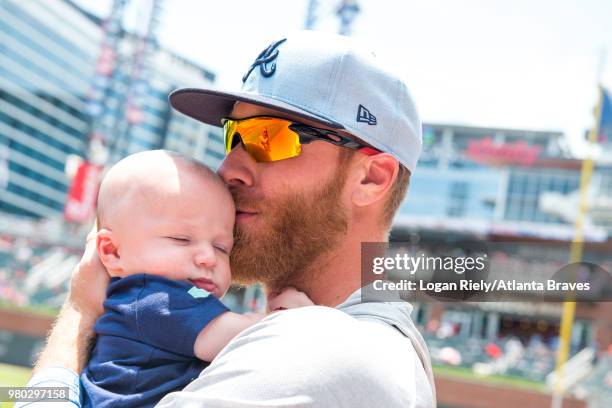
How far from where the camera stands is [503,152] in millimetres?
57281

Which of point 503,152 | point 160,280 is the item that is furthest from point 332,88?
point 503,152

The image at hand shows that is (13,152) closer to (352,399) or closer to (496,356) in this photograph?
(496,356)

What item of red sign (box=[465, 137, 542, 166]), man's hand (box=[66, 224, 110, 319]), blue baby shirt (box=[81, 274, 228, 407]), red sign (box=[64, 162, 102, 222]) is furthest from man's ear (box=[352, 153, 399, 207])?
red sign (box=[465, 137, 542, 166])

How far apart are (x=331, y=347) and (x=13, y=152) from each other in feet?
331

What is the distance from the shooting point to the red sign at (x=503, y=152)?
56344 mm

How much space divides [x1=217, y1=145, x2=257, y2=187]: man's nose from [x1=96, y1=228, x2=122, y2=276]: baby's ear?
0.40 metres

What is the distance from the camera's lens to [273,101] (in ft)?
7.02

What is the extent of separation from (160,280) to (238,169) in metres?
0.50

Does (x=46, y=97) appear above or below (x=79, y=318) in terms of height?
above

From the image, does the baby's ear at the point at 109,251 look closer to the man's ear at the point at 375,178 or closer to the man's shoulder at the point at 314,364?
the man's shoulder at the point at 314,364

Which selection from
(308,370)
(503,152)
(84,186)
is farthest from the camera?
(503,152)

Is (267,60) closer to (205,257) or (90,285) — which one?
(205,257)

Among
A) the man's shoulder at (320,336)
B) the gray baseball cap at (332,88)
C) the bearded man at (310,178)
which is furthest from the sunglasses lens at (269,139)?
the man's shoulder at (320,336)

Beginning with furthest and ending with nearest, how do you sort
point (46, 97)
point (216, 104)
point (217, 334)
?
1. point (46, 97)
2. point (216, 104)
3. point (217, 334)
